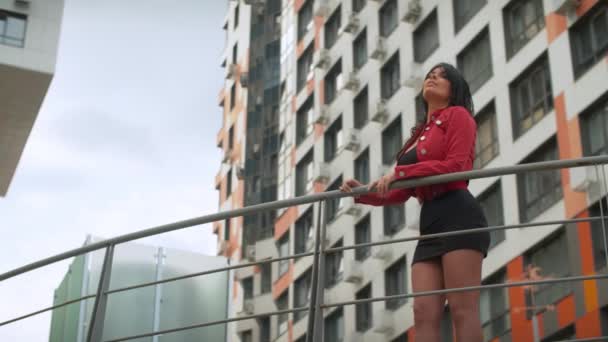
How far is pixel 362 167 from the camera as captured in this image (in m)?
33.2

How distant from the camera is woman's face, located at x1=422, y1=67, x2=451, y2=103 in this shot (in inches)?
214

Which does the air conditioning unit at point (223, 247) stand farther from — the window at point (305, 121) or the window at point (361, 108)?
the window at point (361, 108)

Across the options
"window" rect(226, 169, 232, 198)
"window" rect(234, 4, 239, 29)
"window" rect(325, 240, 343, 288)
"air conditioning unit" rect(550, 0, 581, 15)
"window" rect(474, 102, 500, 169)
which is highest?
"window" rect(234, 4, 239, 29)

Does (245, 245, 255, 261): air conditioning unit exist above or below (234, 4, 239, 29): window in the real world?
below

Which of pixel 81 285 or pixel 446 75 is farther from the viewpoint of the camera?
pixel 81 285

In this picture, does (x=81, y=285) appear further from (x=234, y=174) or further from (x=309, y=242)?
(x=234, y=174)

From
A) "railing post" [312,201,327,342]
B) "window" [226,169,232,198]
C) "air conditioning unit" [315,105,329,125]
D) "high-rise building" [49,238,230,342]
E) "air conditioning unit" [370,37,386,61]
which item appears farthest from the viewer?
"window" [226,169,232,198]

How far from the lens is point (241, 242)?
138 ft

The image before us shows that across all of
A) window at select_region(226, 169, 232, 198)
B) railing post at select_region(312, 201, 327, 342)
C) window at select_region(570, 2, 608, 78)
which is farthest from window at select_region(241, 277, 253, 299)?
railing post at select_region(312, 201, 327, 342)

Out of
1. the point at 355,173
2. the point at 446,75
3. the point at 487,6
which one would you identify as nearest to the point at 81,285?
the point at 446,75

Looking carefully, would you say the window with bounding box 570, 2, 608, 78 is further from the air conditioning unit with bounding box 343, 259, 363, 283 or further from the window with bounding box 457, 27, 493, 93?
the air conditioning unit with bounding box 343, 259, 363, 283

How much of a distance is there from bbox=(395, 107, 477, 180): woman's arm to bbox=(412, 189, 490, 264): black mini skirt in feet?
0.38

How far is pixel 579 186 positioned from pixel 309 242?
45.6ft

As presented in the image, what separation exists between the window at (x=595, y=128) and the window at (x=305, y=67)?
16.6 meters
